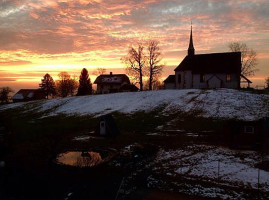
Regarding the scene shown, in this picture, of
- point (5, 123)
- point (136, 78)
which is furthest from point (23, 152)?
point (136, 78)

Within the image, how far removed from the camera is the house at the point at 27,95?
9219 cm

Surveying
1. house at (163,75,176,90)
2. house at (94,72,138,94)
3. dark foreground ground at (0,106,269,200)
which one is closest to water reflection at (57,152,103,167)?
dark foreground ground at (0,106,269,200)

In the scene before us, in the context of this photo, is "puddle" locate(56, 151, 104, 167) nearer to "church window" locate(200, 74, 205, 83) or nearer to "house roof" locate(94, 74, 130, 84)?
"church window" locate(200, 74, 205, 83)

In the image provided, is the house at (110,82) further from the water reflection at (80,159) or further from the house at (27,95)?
the water reflection at (80,159)

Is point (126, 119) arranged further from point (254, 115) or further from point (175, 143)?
point (254, 115)

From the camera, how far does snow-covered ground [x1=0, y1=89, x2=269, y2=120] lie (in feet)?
110

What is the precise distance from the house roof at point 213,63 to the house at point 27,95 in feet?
219

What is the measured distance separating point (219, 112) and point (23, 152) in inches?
1084

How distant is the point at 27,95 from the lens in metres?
94.0

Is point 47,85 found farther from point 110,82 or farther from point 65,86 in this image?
point 110,82

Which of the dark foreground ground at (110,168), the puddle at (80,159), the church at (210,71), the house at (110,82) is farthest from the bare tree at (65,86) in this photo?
the puddle at (80,159)

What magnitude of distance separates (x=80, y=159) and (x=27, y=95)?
8711cm

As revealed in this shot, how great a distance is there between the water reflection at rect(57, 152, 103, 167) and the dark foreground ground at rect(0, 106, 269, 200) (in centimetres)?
68

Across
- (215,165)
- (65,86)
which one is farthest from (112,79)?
(215,165)
